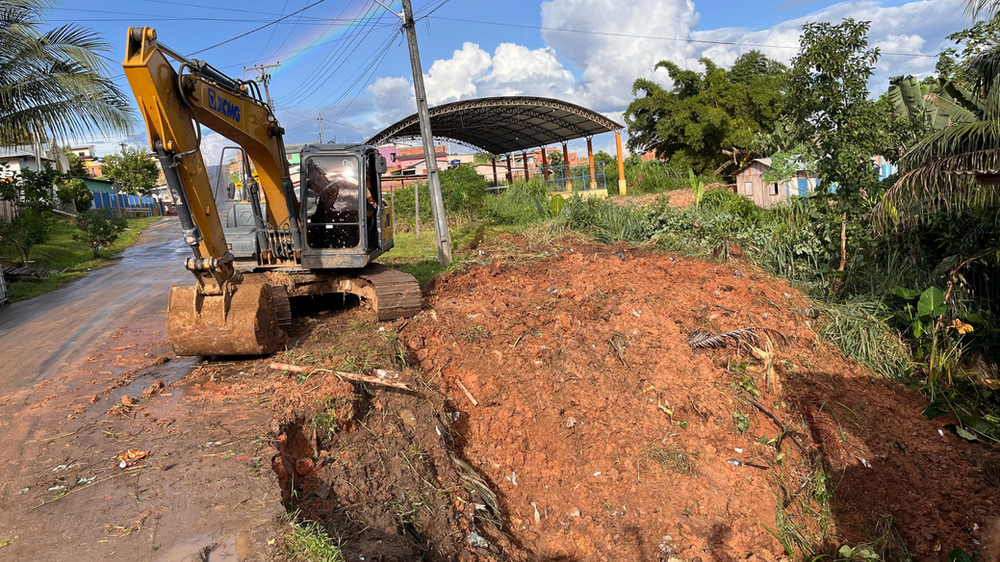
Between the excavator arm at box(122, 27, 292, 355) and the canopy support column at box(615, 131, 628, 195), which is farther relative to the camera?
the canopy support column at box(615, 131, 628, 195)

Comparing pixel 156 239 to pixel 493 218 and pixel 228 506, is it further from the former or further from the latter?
pixel 228 506

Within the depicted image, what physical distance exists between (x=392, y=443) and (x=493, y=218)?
1421 cm

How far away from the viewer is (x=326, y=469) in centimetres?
455

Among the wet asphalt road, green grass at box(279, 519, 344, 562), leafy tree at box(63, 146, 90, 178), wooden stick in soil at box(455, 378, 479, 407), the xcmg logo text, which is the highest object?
leafy tree at box(63, 146, 90, 178)

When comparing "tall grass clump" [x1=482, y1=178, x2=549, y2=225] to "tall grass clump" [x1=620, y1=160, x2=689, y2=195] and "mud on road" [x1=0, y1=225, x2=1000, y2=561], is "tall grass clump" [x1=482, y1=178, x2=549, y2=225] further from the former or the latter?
"mud on road" [x1=0, y1=225, x2=1000, y2=561]

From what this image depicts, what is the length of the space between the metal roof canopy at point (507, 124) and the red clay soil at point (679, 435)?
13.3 metres

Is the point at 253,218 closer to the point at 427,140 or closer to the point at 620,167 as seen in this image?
the point at 427,140

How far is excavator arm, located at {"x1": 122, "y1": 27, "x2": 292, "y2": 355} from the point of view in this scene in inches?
210

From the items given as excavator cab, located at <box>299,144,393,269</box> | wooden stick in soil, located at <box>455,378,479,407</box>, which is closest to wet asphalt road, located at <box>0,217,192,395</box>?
excavator cab, located at <box>299,144,393,269</box>

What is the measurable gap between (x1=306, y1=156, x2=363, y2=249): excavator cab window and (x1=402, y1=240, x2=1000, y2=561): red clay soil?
5.06ft

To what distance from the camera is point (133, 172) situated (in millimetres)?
40156

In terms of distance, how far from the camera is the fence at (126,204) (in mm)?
35469

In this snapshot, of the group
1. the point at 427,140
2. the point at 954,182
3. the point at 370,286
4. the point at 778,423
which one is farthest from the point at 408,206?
the point at 954,182

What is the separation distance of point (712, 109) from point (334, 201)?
73.3 feet
